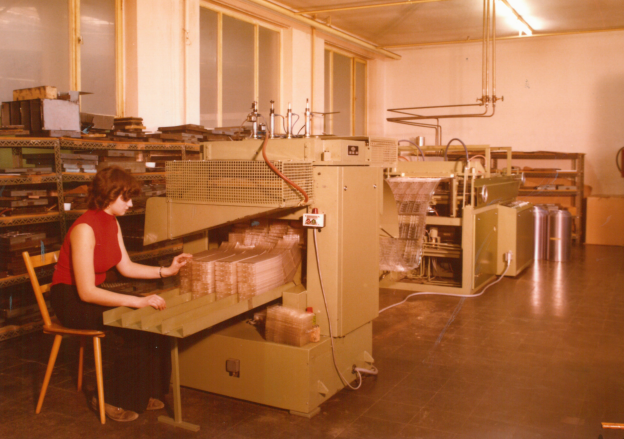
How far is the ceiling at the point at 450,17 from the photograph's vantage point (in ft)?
22.6

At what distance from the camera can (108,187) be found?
96.8 inches

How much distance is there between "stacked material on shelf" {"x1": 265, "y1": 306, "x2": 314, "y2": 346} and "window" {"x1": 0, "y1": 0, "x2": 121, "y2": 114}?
3.12 m

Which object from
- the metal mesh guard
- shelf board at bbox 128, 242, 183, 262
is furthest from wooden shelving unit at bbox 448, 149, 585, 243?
the metal mesh guard

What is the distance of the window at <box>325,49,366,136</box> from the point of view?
8.75 m

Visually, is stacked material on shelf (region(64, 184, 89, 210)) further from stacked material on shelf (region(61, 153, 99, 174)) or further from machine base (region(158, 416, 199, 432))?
machine base (region(158, 416, 199, 432))

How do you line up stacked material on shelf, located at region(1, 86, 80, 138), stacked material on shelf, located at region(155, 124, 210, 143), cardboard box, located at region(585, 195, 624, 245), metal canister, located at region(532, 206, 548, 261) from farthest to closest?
cardboard box, located at region(585, 195, 624, 245), metal canister, located at region(532, 206, 548, 261), stacked material on shelf, located at region(155, 124, 210, 143), stacked material on shelf, located at region(1, 86, 80, 138)

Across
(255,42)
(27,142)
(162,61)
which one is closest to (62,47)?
(162,61)

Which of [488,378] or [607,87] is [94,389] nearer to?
[488,378]

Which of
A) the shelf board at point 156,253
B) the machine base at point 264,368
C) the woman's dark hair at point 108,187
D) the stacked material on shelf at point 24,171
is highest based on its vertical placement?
the stacked material on shelf at point 24,171

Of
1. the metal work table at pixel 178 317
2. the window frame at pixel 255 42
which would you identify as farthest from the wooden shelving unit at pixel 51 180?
the window frame at pixel 255 42

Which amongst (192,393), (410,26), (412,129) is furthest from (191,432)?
(412,129)

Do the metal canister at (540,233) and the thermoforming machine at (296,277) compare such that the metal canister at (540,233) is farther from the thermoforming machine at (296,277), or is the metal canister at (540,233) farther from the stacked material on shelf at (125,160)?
the stacked material on shelf at (125,160)

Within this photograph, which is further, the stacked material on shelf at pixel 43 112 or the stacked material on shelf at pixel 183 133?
the stacked material on shelf at pixel 183 133

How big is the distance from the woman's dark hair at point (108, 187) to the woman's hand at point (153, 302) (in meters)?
0.46
